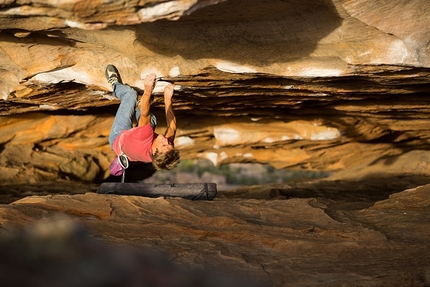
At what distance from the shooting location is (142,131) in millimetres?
4113

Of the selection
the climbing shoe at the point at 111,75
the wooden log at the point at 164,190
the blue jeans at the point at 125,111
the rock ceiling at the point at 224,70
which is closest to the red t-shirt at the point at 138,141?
the blue jeans at the point at 125,111

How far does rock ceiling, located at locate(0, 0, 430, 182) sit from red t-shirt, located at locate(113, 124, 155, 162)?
1.95 feet

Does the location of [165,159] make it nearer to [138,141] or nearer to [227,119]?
[138,141]

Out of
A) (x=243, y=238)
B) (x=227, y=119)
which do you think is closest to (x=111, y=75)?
(x=243, y=238)

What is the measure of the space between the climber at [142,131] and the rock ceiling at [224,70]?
0.17m

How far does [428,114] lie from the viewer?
19.0 ft

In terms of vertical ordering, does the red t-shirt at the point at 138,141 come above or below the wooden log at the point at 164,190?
above

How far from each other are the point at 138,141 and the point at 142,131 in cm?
10

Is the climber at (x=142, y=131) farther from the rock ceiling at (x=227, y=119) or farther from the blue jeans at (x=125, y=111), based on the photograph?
the rock ceiling at (x=227, y=119)

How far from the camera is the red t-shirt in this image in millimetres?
4125

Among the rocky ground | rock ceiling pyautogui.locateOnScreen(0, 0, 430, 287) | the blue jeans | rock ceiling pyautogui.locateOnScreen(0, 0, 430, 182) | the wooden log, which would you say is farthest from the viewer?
the wooden log

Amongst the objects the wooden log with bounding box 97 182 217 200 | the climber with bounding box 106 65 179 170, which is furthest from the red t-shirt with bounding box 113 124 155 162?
the wooden log with bounding box 97 182 217 200

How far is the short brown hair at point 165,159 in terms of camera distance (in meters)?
4.11

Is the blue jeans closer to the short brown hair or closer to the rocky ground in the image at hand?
the short brown hair
